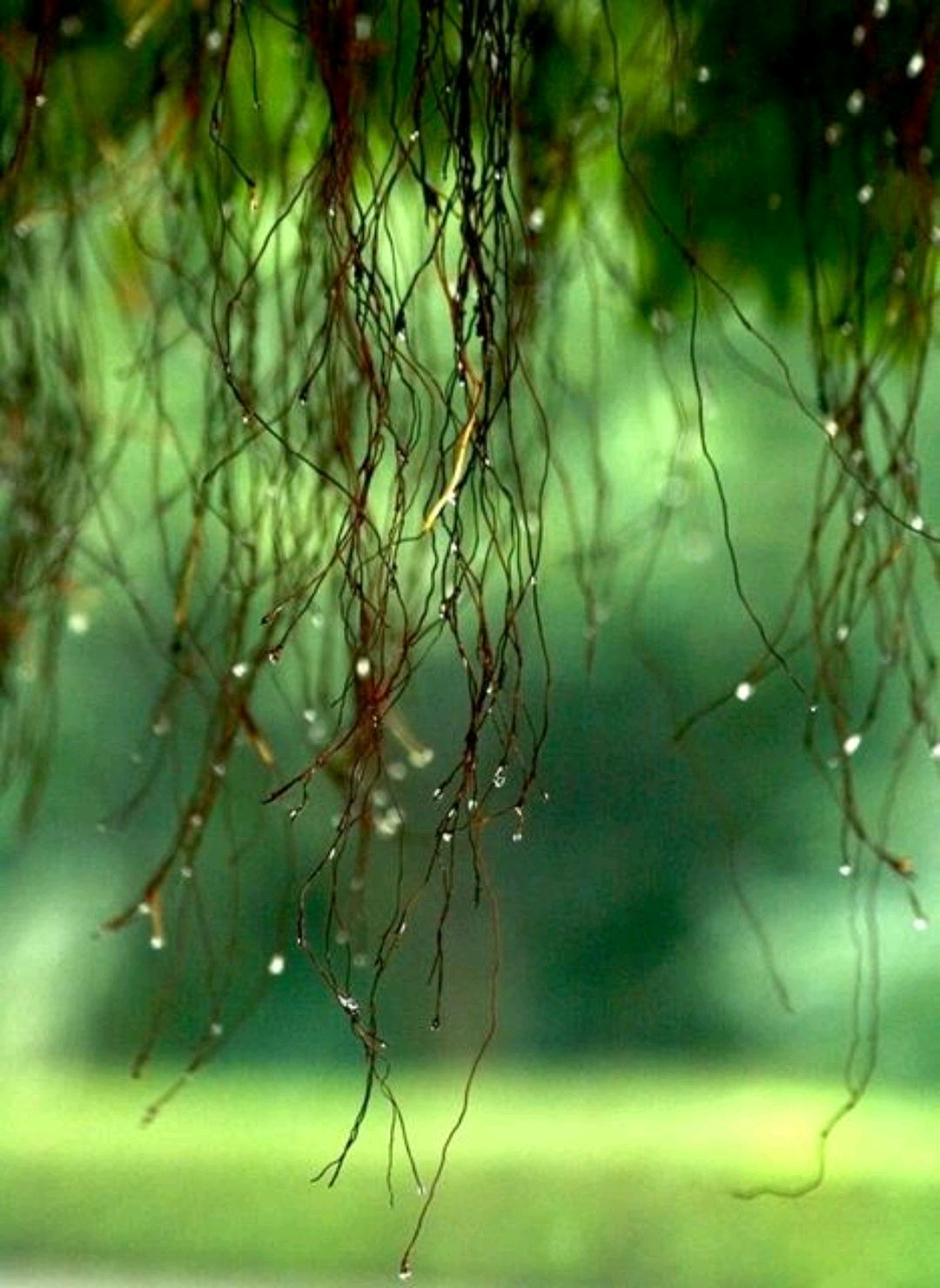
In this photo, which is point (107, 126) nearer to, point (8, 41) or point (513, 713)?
point (8, 41)

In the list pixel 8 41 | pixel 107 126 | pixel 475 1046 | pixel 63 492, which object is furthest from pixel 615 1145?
pixel 8 41

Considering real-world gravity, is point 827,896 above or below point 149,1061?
above

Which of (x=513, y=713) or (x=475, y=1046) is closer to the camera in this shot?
(x=513, y=713)

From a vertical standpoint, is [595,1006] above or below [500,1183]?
above

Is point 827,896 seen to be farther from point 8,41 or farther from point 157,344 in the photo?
point 8,41

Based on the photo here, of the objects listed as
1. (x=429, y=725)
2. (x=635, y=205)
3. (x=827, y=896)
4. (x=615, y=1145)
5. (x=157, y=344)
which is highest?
(x=635, y=205)
